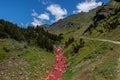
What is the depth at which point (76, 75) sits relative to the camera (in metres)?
44.1

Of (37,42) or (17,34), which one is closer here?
(17,34)

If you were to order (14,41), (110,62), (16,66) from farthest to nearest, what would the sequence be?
(14,41) → (16,66) → (110,62)

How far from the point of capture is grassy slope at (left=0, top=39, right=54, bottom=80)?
47953mm

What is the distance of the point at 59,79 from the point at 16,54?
55.2 ft

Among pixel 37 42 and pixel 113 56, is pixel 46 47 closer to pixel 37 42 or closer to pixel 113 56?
pixel 37 42

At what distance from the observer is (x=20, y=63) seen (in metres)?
54.2

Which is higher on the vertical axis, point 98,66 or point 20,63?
point 20,63

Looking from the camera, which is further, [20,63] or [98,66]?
[20,63]

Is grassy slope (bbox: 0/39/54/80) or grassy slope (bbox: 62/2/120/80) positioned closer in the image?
grassy slope (bbox: 62/2/120/80)

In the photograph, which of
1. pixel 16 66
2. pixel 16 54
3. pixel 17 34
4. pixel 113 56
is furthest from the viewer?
pixel 17 34

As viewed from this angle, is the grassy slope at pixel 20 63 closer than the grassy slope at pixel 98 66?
No

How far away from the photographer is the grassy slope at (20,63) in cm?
4795

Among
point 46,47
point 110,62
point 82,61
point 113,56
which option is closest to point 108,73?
point 110,62

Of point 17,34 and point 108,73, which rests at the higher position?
point 17,34
